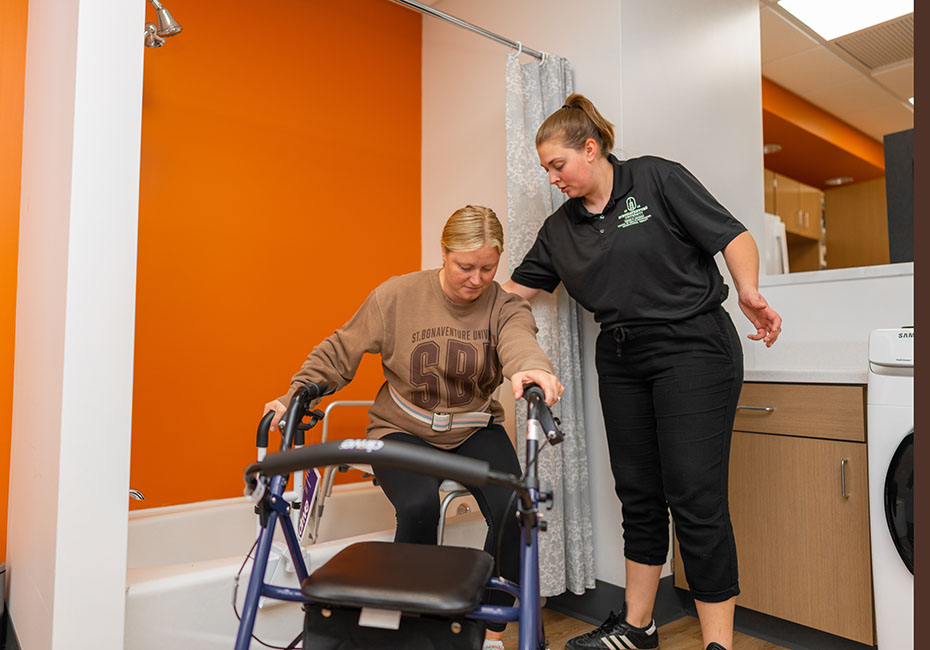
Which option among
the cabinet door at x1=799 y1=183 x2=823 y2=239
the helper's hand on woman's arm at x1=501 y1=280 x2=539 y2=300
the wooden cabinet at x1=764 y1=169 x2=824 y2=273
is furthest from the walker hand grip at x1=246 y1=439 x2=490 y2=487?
the cabinet door at x1=799 y1=183 x2=823 y2=239

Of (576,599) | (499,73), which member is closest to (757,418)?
(576,599)

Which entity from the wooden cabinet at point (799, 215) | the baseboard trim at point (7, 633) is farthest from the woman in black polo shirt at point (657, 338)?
the wooden cabinet at point (799, 215)

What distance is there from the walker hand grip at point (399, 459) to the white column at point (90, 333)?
643 millimetres

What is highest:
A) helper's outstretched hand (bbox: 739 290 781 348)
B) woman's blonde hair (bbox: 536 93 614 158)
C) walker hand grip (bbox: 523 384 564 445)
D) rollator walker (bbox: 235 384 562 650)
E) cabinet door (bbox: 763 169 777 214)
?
cabinet door (bbox: 763 169 777 214)

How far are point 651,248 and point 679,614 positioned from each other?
3.89 ft

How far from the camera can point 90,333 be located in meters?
1.35

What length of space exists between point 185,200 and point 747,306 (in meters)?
1.86

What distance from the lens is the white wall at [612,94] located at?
2176 millimetres

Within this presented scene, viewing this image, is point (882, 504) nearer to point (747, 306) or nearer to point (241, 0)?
point (747, 306)

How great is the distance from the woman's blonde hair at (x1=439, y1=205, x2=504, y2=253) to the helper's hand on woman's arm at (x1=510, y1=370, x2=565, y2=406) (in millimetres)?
474

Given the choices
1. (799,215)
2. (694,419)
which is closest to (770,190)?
(799,215)

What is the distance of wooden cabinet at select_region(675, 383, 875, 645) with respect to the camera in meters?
1.77

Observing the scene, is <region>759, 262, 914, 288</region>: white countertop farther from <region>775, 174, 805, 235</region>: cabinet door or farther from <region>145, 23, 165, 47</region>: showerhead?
<region>775, 174, 805, 235</region>: cabinet door

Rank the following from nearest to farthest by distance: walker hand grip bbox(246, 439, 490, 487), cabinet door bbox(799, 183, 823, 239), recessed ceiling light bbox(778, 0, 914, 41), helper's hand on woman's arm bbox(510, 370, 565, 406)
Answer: walker hand grip bbox(246, 439, 490, 487) → helper's hand on woman's arm bbox(510, 370, 565, 406) → recessed ceiling light bbox(778, 0, 914, 41) → cabinet door bbox(799, 183, 823, 239)
